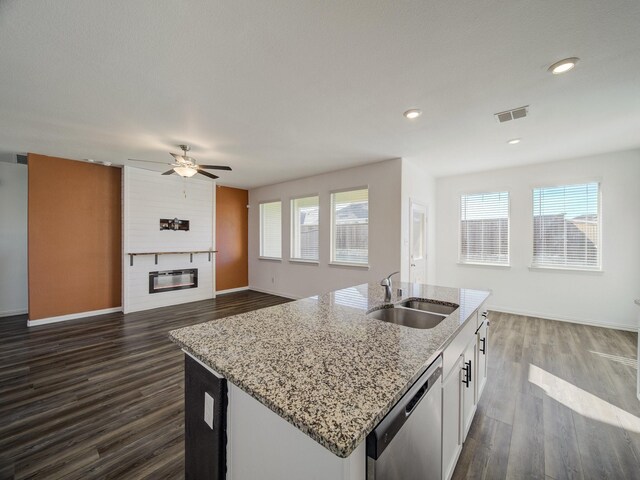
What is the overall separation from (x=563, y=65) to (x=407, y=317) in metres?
2.23

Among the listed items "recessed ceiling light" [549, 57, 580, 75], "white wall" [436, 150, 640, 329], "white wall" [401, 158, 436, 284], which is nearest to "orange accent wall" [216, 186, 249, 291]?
"white wall" [401, 158, 436, 284]

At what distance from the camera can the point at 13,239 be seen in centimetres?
485

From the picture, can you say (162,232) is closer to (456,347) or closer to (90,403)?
(90,403)

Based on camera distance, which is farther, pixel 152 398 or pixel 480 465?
pixel 152 398

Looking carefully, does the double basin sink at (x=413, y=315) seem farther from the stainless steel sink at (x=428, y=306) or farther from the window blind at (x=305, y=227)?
the window blind at (x=305, y=227)

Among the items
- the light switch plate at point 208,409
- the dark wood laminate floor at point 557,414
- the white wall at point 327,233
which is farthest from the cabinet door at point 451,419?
the white wall at point 327,233

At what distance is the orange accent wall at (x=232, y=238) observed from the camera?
6.64 metres

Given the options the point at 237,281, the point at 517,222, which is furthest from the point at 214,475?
the point at 237,281

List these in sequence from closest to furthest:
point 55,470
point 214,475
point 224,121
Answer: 1. point 214,475
2. point 55,470
3. point 224,121

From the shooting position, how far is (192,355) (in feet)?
4.01

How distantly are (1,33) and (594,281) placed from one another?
7.25 metres

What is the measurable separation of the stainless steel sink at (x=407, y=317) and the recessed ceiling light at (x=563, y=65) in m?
2.10

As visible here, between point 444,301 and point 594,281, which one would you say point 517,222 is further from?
point 444,301

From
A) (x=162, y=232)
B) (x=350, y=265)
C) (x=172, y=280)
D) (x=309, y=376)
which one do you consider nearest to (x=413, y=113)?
(x=309, y=376)
